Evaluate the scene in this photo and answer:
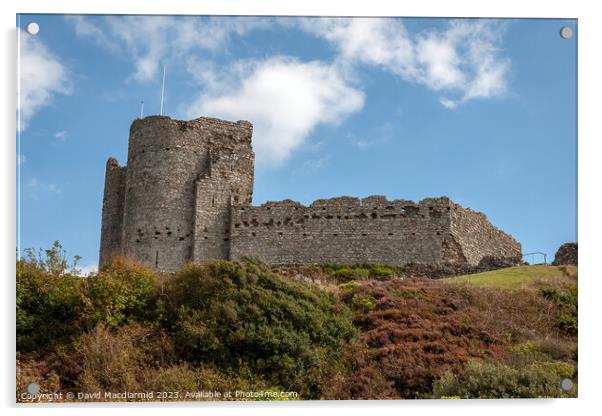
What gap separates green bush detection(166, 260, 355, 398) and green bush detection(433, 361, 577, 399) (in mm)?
2836

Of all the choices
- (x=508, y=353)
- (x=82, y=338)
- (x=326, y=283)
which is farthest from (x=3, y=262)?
(x=326, y=283)

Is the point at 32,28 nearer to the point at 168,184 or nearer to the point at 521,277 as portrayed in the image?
the point at 168,184

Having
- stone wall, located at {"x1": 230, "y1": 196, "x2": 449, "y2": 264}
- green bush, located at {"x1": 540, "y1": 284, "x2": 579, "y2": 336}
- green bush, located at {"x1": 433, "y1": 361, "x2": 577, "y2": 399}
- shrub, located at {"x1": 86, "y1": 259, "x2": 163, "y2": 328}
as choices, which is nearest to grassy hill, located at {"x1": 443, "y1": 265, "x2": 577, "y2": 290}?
green bush, located at {"x1": 540, "y1": 284, "x2": 579, "y2": 336}

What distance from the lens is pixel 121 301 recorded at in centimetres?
2127

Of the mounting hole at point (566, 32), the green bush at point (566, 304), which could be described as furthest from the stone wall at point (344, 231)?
the mounting hole at point (566, 32)

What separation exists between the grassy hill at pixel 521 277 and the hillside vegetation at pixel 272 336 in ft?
4.30

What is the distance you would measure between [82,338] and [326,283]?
9573 millimetres

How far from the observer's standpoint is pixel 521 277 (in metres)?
27.7

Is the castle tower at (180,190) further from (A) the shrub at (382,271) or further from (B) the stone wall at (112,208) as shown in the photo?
(A) the shrub at (382,271)

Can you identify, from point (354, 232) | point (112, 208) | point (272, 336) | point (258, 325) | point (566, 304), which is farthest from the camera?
point (112, 208)

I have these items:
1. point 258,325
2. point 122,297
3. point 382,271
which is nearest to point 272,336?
point 258,325

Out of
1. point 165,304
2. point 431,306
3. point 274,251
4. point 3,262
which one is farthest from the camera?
point 274,251

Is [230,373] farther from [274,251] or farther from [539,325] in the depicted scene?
[274,251]

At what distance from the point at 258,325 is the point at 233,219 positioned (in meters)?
12.6
